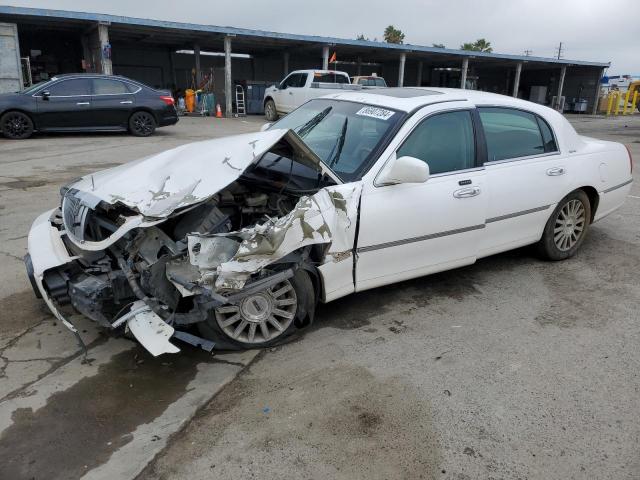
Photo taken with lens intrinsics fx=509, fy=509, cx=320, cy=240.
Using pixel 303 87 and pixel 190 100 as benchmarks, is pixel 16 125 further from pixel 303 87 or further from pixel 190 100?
pixel 190 100

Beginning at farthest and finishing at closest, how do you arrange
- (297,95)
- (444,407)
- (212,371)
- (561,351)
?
1. (297,95)
2. (561,351)
3. (212,371)
4. (444,407)

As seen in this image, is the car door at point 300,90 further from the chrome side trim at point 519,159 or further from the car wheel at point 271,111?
the chrome side trim at point 519,159

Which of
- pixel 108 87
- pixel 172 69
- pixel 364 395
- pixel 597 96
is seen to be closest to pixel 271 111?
pixel 108 87

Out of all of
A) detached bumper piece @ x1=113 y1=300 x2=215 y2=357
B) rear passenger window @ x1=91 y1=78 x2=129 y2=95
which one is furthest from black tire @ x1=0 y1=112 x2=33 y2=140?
detached bumper piece @ x1=113 y1=300 x2=215 y2=357

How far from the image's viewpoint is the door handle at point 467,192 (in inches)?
156

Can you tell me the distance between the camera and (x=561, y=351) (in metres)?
3.50

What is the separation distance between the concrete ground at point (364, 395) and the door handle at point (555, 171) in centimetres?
104

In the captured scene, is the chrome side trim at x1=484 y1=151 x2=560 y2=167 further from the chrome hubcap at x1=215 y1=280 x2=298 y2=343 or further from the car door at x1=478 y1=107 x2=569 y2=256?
the chrome hubcap at x1=215 y1=280 x2=298 y2=343

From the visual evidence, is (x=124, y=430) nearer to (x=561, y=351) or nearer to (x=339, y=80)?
(x=561, y=351)

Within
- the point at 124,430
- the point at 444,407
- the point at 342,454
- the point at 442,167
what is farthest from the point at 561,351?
the point at 124,430

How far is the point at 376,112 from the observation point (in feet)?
13.5

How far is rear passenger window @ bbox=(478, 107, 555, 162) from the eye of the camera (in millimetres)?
4336

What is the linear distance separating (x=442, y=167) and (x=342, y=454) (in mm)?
2375

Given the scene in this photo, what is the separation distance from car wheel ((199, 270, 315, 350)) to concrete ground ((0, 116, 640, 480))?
12cm
